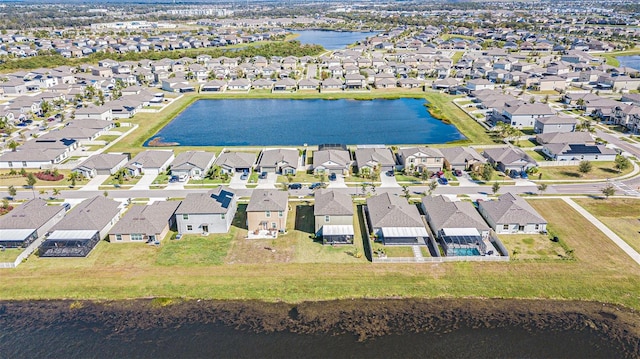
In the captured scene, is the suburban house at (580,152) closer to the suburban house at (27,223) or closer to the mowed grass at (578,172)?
the mowed grass at (578,172)

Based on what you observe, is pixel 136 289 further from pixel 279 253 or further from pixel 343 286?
pixel 343 286

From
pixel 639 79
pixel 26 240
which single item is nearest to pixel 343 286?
pixel 26 240

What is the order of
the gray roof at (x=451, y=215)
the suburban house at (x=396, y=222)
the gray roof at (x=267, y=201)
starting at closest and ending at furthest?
the suburban house at (x=396, y=222) → the gray roof at (x=451, y=215) → the gray roof at (x=267, y=201)

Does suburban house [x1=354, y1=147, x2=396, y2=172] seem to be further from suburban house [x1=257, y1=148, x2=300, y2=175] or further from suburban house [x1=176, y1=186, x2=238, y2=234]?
suburban house [x1=176, y1=186, x2=238, y2=234]

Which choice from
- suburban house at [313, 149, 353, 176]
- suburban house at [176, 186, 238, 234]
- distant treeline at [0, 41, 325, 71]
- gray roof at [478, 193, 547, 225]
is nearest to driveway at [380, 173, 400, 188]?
suburban house at [313, 149, 353, 176]

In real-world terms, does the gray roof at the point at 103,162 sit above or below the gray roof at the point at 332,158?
below

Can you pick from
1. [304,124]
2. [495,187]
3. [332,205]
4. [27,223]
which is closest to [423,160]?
[495,187]

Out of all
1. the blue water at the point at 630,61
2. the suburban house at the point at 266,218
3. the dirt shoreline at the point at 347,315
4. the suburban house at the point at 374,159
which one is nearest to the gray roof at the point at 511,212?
the dirt shoreline at the point at 347,315
